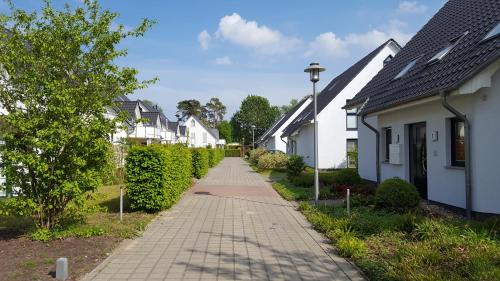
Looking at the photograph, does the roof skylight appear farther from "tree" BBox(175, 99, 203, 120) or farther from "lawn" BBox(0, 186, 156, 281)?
"tree" BBox(175, 99, 203, 120)

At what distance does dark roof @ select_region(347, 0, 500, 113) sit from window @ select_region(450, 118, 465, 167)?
3.17 feet

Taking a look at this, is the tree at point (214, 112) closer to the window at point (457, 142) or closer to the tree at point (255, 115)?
the tree at point (255, 115)

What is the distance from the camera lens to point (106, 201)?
44.2ft

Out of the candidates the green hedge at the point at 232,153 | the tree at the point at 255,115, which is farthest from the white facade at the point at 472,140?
the tree at the point at 255,115

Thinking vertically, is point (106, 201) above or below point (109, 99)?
below

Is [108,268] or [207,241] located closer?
[108,268]

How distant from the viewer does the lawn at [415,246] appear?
5605 mm

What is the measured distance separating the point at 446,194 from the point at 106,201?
8912 millimetres

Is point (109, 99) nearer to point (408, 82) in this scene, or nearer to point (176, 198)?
point (176, 198)

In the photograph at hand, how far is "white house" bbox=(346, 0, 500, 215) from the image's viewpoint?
9047mm

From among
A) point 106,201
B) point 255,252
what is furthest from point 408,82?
point 106,201

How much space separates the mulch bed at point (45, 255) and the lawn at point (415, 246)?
364 cm

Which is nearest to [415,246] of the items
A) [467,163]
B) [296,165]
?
[467,163]

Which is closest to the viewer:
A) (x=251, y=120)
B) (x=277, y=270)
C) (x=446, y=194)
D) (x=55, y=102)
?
(x=277, y=270)
